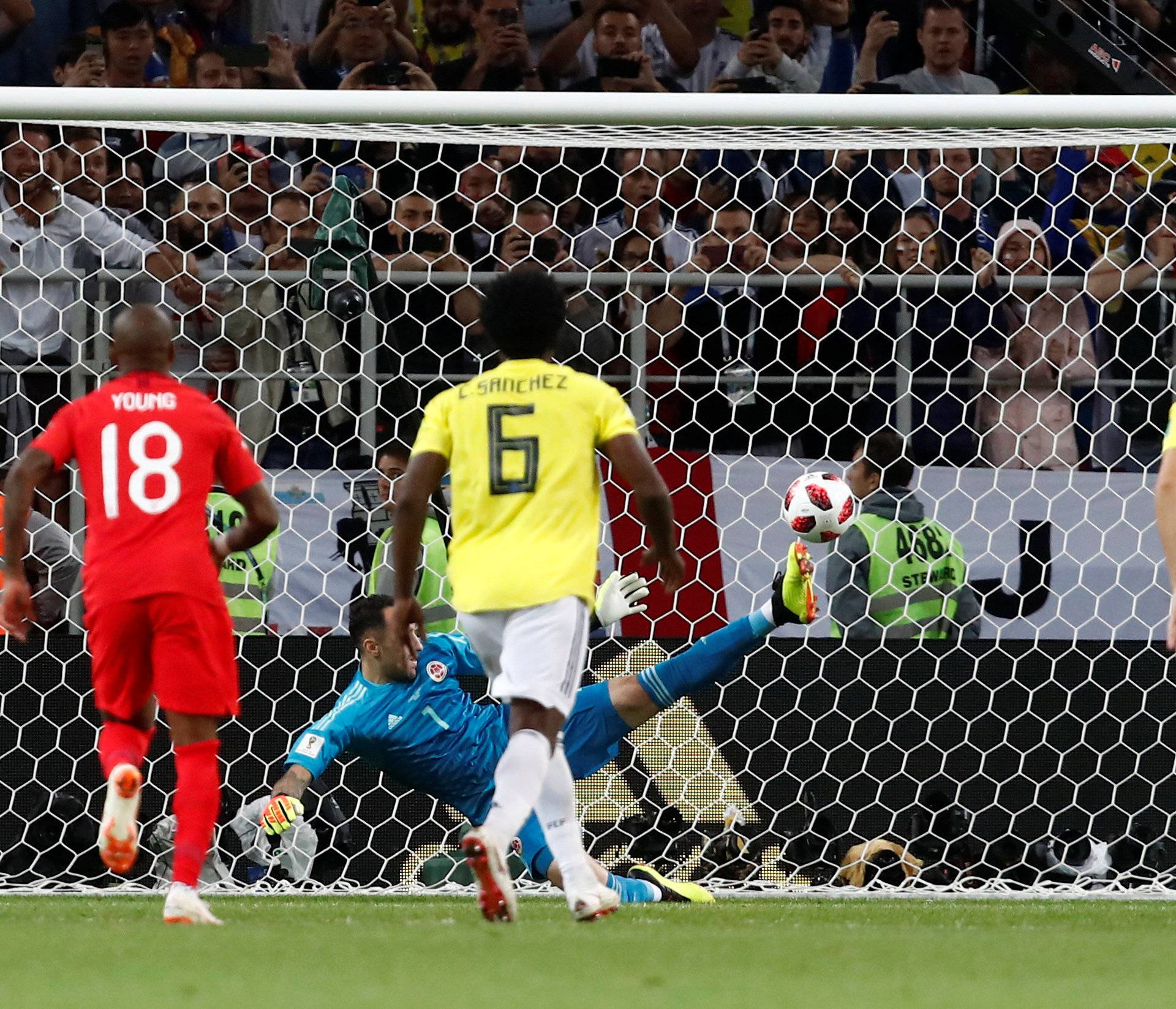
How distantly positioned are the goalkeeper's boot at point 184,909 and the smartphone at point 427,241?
4078 mm

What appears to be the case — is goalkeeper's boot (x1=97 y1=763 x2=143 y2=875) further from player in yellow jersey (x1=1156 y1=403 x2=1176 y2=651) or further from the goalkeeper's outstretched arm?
player in yellow jersey (x1=1156 y1=403 x2=1176 y2=651)

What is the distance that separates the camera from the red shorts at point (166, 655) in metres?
4.55

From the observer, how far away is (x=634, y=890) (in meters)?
5.89

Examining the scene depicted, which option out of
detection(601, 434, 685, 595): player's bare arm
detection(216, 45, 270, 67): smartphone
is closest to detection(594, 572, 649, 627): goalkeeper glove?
detection(601, 434, 685, 595): player's bare arm

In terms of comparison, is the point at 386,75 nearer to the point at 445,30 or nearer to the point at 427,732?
the point at 445,30

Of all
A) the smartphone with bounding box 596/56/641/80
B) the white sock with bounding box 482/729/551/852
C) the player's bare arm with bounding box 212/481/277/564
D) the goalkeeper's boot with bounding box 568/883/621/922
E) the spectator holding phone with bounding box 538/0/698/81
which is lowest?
the goalkeeper's boot with bounding box 568/883/621/922

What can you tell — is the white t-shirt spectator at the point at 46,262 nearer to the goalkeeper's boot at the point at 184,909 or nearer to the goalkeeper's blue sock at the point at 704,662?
the goalkeeper's blue sock at the point at 704,662

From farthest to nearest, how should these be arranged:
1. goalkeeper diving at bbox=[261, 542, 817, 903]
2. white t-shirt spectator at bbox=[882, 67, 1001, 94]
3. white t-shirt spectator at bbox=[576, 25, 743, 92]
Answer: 1. white t-shirt spectator at bbox=[576, 25, 743, 92]
2. white t-shirt spectator at bbox=[882, 67, 1001, 94]
3. goalkeeper diving at bbox=[261, 542, 817, 903]

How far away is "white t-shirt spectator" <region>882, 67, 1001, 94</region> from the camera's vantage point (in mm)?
10531

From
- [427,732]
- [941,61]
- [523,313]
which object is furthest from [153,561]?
[941,61]

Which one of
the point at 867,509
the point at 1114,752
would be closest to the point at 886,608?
the point at 867,509

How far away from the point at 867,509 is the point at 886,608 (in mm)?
423

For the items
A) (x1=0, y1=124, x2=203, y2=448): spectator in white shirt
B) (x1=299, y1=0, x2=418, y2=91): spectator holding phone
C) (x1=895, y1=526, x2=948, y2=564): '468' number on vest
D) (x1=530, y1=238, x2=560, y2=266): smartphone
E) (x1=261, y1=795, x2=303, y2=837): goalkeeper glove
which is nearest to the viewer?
(x1=261, y1=795, x2=303, y2=837): goalkeeper glove

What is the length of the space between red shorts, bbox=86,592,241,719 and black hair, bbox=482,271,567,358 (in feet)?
3.28
